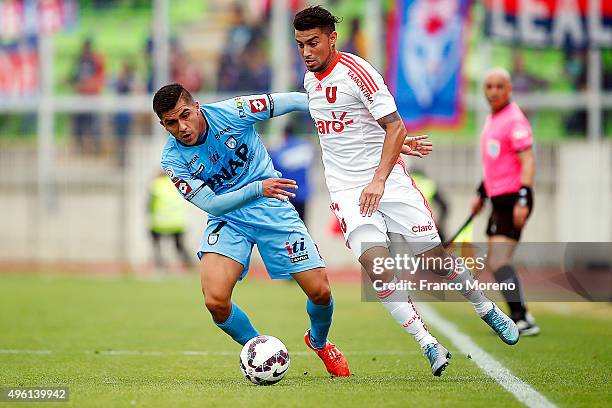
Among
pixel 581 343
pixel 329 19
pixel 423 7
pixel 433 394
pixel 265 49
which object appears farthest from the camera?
pixel 265 49

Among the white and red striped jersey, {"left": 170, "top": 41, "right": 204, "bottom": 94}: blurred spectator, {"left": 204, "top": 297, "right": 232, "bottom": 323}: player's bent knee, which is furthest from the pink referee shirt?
{"left": 170, "top": 41, "right": 204, "bottom": 94}: blurred spectator

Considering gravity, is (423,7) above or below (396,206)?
above

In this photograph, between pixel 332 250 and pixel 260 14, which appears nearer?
pixel 332 250

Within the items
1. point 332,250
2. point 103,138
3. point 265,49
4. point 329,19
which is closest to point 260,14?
point 265,49

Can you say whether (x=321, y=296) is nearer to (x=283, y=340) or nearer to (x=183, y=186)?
(x=183, y=186)

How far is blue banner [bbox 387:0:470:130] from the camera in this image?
862 inches

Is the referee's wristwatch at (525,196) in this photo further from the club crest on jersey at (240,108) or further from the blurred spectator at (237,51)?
the blurred spectator at (237,51)

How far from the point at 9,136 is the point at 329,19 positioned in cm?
1952

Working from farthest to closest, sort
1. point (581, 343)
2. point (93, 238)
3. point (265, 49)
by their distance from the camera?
point (265, 49)
point (93, 238)
point (581, 343)

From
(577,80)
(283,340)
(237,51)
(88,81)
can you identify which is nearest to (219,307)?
(283,340)

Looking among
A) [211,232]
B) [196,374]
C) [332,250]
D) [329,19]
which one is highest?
[329,19]

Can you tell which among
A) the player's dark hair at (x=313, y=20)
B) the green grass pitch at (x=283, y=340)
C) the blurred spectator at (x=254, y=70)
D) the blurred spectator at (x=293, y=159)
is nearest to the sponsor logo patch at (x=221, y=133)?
the player's dark hair at (x=313, y=20)

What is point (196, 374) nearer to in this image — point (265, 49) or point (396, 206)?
point (396, 206)

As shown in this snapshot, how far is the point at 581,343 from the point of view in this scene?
10234mm
